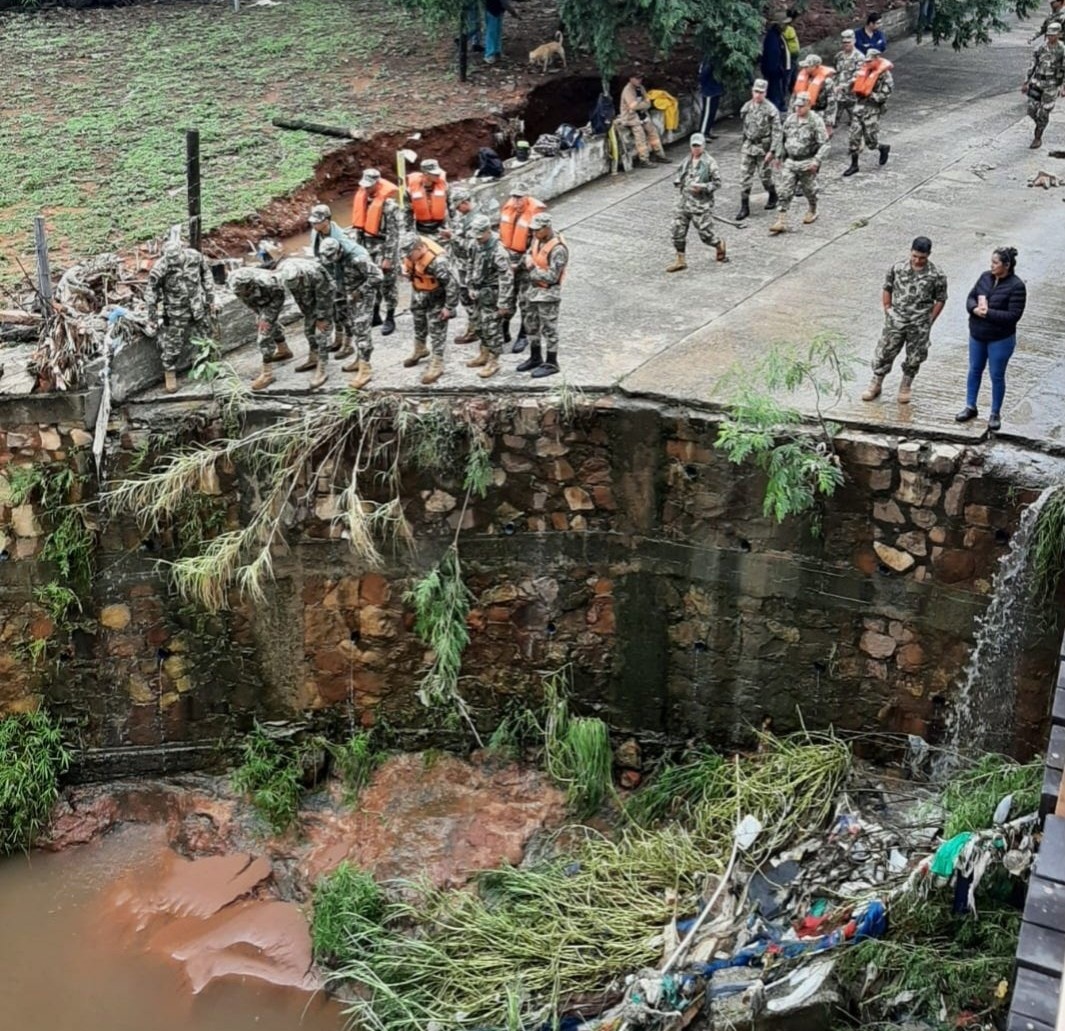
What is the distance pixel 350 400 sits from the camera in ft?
34.8

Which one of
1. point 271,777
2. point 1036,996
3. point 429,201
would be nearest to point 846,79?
point 429,201

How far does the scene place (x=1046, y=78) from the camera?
15.8 m

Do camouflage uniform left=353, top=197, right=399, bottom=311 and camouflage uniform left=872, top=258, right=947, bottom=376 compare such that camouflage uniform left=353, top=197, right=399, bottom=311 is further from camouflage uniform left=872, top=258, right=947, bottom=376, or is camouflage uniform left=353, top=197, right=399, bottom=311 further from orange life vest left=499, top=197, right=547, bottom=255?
camouflage uniform left=872, top=258, right=947, bottom=376

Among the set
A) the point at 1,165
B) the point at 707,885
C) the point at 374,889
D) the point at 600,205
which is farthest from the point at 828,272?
Result: the point at 1,165

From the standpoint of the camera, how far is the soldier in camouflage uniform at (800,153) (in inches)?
540

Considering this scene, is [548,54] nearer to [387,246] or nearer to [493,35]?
[493,35]

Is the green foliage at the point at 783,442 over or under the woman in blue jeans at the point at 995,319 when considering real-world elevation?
under

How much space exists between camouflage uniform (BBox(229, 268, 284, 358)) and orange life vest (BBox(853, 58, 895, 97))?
752 centimetres

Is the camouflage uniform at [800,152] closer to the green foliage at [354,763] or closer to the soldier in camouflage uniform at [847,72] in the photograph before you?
the soldier in camouflage uniform at [847,72]

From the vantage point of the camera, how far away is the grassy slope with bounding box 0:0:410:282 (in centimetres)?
1480

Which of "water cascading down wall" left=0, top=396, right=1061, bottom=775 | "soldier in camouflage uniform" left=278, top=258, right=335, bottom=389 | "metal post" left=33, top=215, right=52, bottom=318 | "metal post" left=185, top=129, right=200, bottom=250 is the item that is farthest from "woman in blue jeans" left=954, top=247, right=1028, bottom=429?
"metal post" left=33, top=215, right=52, bottom=318

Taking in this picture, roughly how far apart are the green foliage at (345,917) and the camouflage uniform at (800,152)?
774 centimetres

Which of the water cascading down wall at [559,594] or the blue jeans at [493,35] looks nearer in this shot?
the water cascading down wall at [559,594]

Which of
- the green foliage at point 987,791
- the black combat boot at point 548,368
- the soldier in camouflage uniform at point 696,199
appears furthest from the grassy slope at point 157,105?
the green foliage at point 987,791
